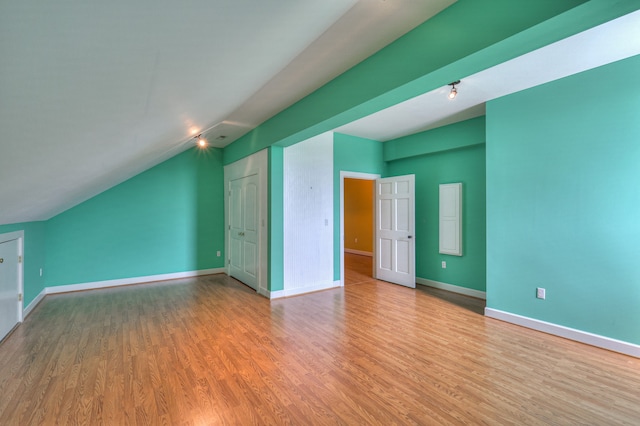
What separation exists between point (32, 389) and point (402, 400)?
269cm

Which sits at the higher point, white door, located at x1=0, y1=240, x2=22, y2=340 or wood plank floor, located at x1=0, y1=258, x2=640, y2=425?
white door, located at x1=0, y1=240, x2=22, y2=340

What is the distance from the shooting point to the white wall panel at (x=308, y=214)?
171 inches

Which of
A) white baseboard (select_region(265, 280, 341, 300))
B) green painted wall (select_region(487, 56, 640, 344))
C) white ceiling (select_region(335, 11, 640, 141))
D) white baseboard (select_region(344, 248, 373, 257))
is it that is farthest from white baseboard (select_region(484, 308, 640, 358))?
white baseboard (select_region(344, 248, 373, 257))

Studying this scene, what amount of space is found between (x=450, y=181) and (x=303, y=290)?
3084mm

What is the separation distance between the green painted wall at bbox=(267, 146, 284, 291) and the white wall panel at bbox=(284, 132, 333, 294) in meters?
0.08

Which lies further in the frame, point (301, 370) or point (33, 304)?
point (33, 304)

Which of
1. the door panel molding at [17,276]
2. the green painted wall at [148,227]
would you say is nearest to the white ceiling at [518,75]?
the green painted wall at [148,227]

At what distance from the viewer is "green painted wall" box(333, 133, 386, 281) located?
16.0 feet

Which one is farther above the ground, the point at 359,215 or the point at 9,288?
the point at 359,215

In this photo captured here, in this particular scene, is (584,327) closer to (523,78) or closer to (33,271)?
(523,78)

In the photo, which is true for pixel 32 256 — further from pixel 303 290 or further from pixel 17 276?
pixel 303 290

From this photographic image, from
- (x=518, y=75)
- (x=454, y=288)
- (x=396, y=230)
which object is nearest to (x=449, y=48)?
(x=518, y=75)

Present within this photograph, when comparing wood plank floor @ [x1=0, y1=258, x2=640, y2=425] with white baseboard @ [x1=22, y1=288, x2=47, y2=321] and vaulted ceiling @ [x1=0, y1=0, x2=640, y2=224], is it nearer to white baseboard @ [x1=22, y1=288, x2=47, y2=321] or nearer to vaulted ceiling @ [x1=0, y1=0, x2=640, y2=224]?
white baseboard @ [x1=22, y1=288, x2=47, y2=321]

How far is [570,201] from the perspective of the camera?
287cm
